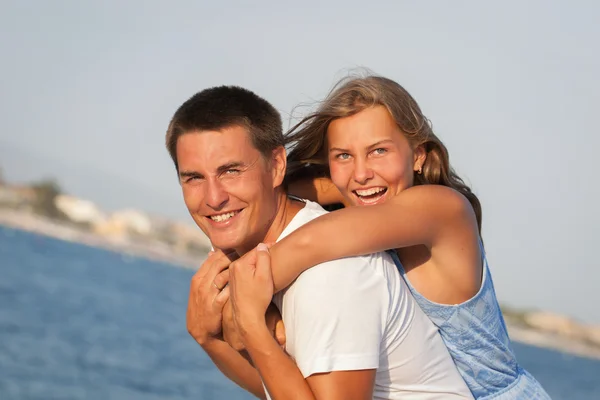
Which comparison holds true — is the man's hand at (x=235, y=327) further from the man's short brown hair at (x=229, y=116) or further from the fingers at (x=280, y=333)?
the man's short brown hair at (x=229, y=116)

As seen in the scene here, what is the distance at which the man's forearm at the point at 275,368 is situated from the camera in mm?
3006

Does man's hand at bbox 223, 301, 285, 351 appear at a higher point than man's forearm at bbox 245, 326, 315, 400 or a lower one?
higher

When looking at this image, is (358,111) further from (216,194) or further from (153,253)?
(153,253)

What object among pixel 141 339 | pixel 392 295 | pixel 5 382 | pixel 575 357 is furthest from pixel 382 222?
pixel 575 357

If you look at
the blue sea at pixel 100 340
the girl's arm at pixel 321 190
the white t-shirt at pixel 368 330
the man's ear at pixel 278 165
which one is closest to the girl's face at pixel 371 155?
the girl's arm at pixel 321 190

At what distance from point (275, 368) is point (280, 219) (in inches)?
28.0

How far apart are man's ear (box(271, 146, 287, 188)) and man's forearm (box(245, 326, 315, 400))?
649 millimetres

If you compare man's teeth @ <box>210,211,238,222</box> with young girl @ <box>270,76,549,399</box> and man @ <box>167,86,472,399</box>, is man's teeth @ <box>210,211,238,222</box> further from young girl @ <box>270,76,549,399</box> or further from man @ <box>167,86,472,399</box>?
young girl @ <box>270,76,549,399</box>

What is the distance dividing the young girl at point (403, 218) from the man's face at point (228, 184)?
27 centimetres

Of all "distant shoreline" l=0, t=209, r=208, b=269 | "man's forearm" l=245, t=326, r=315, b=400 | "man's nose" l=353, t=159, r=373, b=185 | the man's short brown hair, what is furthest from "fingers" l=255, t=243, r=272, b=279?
"distant shoreline" l=0, t=209, r=208, b=269

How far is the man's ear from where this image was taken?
3555 mm

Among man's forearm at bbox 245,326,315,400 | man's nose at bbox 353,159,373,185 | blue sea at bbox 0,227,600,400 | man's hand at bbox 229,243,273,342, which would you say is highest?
blue sea at bbox 0,227,600,400

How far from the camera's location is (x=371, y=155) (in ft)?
12.7

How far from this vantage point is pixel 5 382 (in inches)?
941
